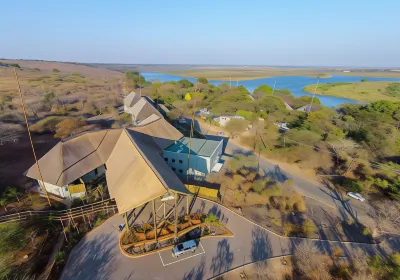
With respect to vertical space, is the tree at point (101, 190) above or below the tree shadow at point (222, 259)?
above

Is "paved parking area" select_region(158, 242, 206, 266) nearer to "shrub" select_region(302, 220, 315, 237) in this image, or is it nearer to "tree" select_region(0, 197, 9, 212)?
"shrub" select_region(302, 220, 315, 237)

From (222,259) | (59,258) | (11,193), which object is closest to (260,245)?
(222,259)

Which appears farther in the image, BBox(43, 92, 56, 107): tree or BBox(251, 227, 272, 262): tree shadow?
BBox(43, 92, 56, 107): tree

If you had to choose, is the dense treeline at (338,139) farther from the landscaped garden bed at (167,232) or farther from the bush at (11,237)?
the bush at (11,237)

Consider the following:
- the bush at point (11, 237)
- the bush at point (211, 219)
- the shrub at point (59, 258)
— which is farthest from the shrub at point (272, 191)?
the bush at point (11, 237)

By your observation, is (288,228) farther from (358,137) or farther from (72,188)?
(358,137)

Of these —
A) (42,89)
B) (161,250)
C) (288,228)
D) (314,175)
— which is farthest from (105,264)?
(42,89)

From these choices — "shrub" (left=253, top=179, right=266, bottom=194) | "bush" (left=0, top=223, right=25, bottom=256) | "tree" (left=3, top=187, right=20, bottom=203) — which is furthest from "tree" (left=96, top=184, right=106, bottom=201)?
"shrub" (left=253, top=179, right=266, bottom=194)

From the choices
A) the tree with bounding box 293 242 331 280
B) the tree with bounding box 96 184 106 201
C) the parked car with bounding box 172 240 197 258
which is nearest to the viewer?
the tree with bounding box 293 242 331 280
